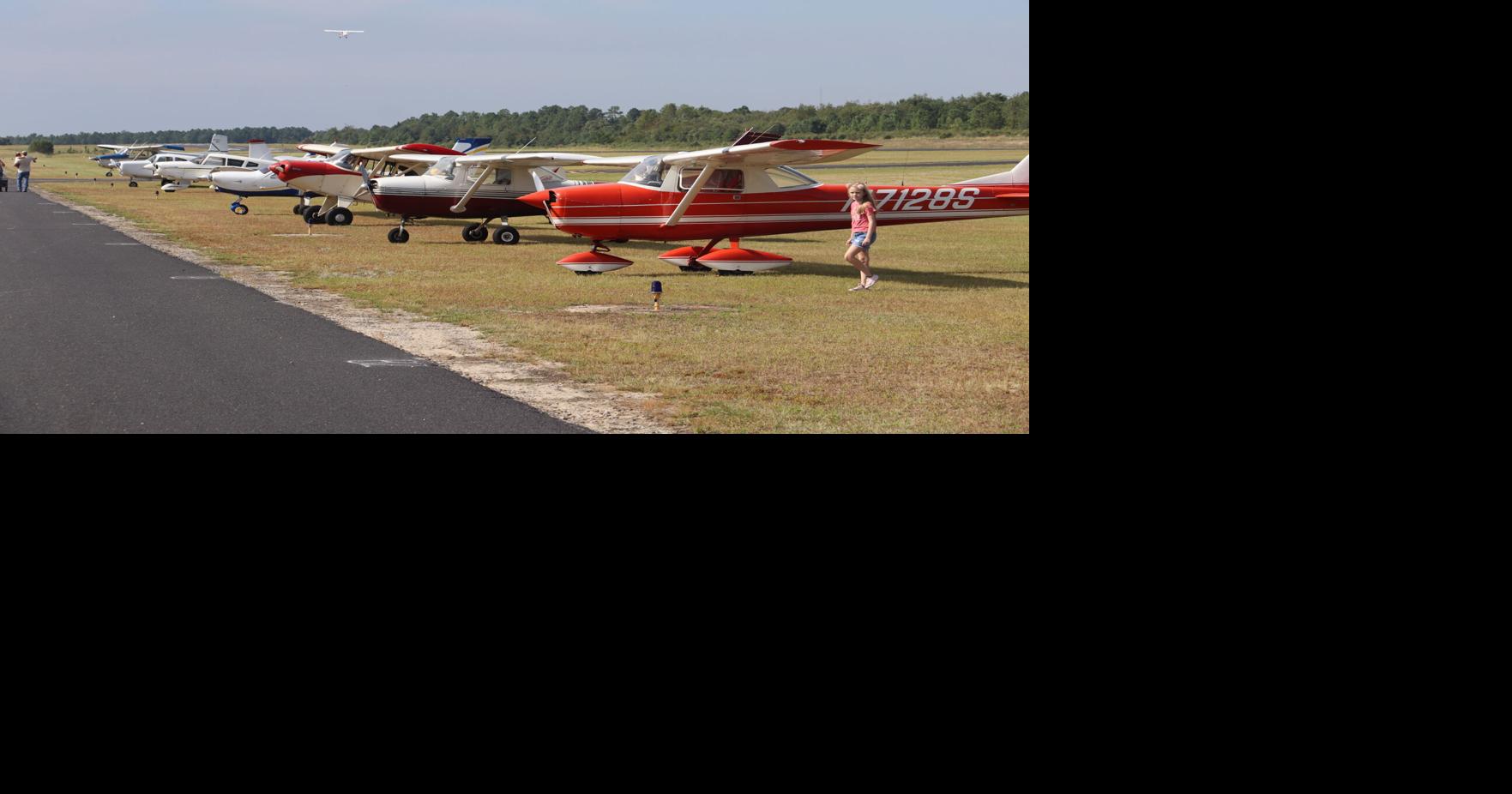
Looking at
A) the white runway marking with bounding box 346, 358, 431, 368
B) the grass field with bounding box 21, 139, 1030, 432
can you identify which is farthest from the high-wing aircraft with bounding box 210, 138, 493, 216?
the white runway marking with bounding box 346, 358, 431, 368

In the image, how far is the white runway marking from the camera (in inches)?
379

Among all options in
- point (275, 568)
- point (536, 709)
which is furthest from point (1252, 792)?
point (275, 568)

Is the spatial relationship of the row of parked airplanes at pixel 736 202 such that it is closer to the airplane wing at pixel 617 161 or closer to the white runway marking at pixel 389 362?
the airplane wing at pixel 617 161

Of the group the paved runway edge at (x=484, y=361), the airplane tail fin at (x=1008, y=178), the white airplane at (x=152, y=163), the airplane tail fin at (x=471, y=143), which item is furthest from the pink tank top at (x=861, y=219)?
the white airplane at (x=152, y=163)

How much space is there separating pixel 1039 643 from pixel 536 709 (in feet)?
4.52

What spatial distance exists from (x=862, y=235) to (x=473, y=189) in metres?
9.48

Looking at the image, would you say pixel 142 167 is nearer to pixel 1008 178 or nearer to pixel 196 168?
pixel 196 168

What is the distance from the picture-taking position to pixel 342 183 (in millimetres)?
26406

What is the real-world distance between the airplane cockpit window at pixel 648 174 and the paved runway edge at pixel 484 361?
4587 mm

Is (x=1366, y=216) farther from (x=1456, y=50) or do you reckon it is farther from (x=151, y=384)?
(x=151, y=384)

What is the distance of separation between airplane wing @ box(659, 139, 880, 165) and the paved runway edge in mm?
5072

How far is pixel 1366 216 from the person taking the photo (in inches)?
232

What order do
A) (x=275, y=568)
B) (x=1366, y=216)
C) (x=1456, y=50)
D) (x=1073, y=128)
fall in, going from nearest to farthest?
1. (x=275, y=568)
2. (x=1456, y=50)
3. (x=1366, y=216)
4. (x=1073, y=128)

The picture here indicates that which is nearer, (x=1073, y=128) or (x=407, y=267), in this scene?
(x=1073, y=128)
